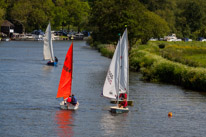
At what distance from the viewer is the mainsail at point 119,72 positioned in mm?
46269

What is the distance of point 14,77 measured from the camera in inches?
2997

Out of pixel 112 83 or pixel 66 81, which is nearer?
pixel 112 83

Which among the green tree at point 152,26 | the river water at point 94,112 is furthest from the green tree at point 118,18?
the river water at point 94,112

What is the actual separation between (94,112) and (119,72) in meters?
5.30

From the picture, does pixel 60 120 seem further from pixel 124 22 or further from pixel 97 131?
pixel 124 22

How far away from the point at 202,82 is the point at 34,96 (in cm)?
2226

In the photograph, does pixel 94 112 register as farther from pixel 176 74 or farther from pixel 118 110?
pixel 176 74

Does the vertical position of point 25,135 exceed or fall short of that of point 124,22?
it falls short

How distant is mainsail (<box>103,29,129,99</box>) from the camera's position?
46.3 metres

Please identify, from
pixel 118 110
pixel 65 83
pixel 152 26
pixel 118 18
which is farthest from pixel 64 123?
pixel 152 26

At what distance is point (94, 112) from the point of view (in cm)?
4891

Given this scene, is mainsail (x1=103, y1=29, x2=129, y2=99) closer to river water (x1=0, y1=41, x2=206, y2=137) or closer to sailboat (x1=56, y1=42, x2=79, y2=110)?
river water (x1=0, y1=41, x2=206, y2=137)

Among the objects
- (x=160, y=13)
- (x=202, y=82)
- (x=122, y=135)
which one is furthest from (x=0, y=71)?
(x=160, y=13)

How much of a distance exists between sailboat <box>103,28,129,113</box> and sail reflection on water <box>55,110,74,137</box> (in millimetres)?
4328
